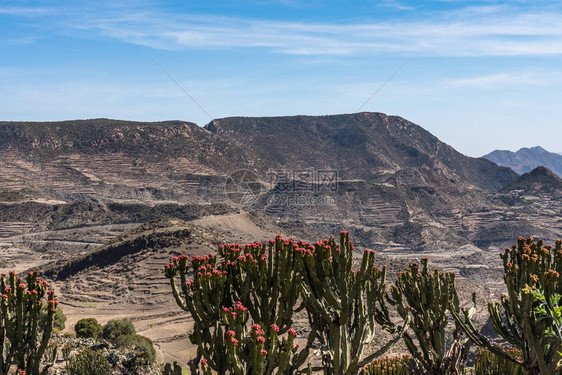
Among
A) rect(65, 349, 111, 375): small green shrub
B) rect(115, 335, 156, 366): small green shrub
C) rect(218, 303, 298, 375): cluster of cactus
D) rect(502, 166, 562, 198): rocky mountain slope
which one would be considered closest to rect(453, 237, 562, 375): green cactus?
rect(218, 303, 298, 375): cluster of cactus

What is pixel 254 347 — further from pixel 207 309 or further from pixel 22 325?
pixel 22 325

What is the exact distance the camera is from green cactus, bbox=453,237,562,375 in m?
9.95

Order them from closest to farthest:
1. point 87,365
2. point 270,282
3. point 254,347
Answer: point 254,347 < point 270,282 < point 87,365

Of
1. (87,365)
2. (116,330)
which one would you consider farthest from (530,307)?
(116,330)

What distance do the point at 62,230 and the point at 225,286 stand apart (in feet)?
312

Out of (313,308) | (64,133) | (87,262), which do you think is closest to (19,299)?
(313,308)

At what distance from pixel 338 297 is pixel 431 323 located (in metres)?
3.77

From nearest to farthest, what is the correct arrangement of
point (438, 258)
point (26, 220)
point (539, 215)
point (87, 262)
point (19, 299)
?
point (19, 299) → point (87, 262) → point (438, 258) → point (26, 220) → point (539, 215)

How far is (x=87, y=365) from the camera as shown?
2006cm

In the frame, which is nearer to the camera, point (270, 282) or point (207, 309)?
point (207, 309)

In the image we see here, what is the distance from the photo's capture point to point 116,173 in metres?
134

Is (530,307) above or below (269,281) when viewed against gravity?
below

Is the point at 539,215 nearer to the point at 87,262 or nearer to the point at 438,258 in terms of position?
the point at 438,258

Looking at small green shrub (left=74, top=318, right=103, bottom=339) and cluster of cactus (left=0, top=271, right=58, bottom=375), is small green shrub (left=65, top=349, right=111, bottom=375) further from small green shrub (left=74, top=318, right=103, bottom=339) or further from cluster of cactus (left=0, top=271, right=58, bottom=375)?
small green shrub (left=74, top=318, right=103, bottom=339)
